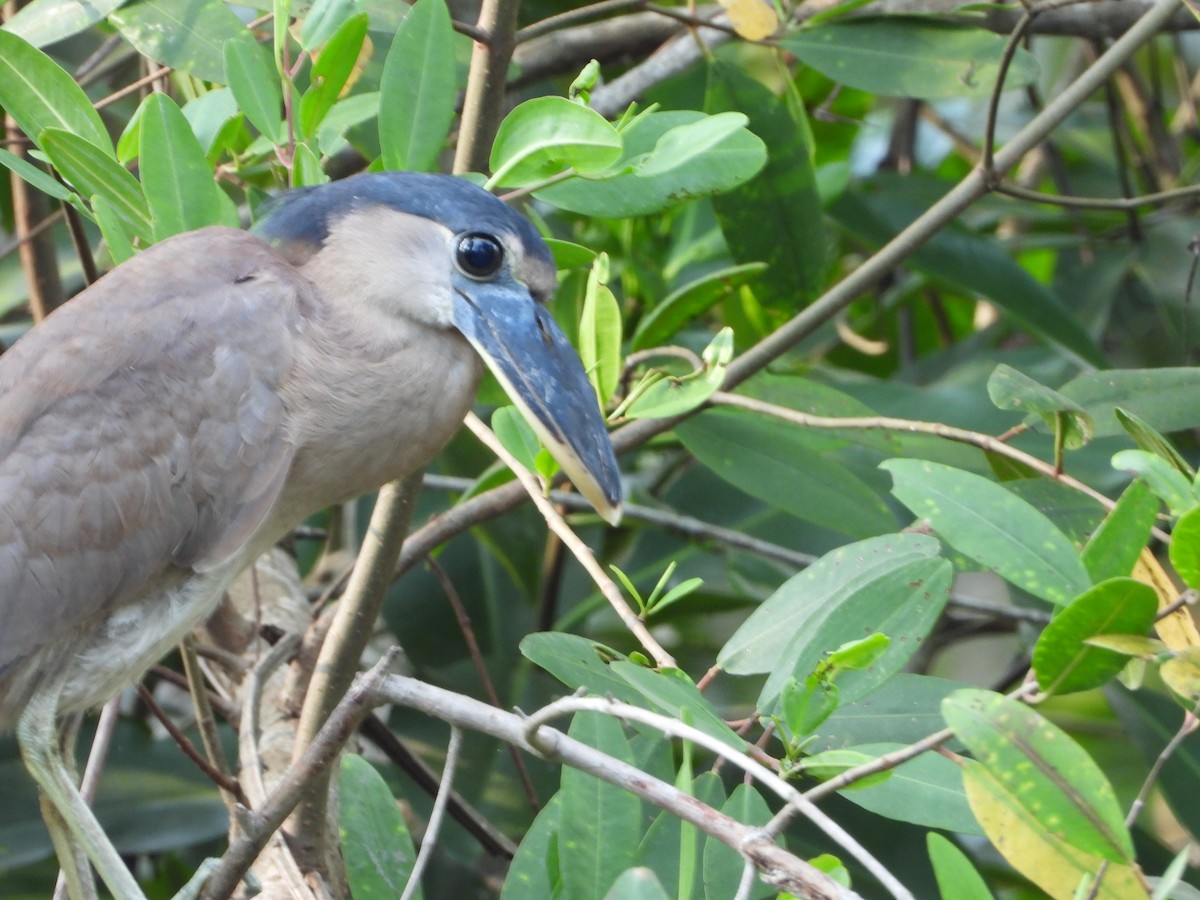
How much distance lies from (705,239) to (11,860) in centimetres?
166

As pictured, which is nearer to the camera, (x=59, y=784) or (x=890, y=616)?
(x=890, y=616)

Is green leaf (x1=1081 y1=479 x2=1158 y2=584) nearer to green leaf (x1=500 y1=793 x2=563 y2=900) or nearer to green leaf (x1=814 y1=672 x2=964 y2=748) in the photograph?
green leaf (x1=814 y1=672 x2=964 y2=748)

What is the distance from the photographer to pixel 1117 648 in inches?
40.3

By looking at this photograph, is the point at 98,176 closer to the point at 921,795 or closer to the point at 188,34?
the point at 188,34

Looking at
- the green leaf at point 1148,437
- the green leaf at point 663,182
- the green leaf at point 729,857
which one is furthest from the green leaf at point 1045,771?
the green leaf at point 663,182

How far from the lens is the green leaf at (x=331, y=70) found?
1566 millimetres

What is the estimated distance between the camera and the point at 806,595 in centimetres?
134

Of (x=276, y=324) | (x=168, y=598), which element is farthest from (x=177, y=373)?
(x=168, y=598)

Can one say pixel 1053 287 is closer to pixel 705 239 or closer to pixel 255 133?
pixel 705 239

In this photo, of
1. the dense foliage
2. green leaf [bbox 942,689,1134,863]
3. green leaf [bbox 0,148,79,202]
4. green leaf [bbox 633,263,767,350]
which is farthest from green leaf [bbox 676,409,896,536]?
green leaf [bbox 942,689,1134,863]

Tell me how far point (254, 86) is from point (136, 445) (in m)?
0.45

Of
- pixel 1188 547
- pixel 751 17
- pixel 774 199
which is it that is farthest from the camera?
pixel 774 199

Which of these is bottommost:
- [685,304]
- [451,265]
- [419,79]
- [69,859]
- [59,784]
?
[69,859]

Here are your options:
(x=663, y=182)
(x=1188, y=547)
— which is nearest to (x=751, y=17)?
(x=663, y=182)
